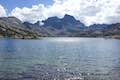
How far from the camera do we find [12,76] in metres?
58.5

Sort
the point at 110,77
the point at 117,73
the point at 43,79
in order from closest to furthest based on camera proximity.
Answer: the point at 43,79 < the point at 110,77 < the point at 117,73

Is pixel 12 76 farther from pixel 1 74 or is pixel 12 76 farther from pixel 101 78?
pixel 101 78

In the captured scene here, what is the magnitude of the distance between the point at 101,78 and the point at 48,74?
13.9 m

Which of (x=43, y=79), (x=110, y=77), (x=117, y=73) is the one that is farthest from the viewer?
(x=117, y=73)

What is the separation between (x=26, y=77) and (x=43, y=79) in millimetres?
4361

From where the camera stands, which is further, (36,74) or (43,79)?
(36,74)

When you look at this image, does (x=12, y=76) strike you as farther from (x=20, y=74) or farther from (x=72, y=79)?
(x=72, y=79)

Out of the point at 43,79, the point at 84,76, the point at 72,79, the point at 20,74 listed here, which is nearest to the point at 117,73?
the point at 84,76

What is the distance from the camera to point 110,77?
59812 mm

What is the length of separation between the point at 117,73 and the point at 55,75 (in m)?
17.7

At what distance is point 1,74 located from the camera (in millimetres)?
A: 60656

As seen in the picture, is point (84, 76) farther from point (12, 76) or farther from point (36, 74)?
point (12, 76)

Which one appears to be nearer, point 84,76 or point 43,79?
point 43,79

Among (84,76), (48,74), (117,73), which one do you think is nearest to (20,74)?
(48,74)
